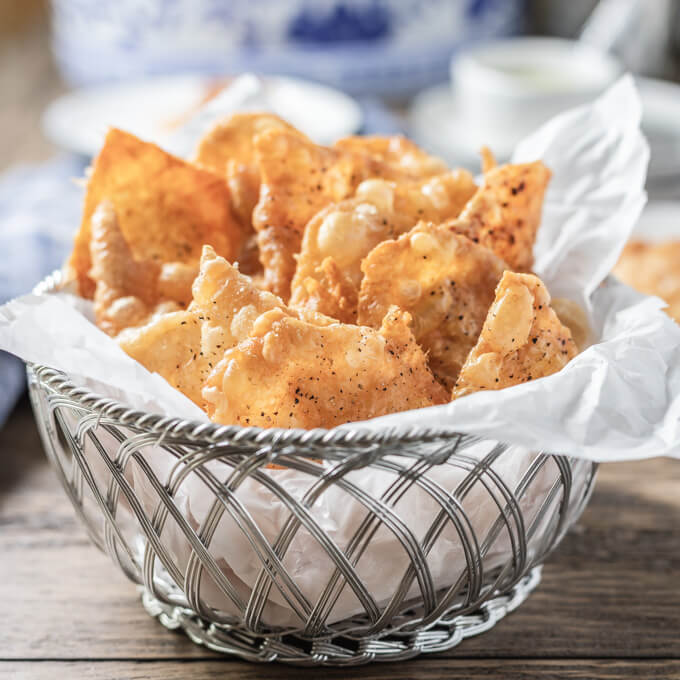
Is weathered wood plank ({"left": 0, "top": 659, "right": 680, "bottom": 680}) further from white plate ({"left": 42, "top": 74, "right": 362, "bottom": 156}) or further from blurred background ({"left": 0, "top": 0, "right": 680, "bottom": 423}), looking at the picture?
white plate ({"left": 42, "top": 74, "right": 362, "bottom": 156})

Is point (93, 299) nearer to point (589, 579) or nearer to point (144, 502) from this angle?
point (144, 502)

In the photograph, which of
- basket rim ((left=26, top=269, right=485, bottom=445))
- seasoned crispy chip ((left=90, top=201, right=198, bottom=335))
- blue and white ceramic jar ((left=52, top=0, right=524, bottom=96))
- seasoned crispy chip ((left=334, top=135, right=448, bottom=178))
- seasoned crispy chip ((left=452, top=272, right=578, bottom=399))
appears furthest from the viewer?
blue and white ceramic jar ((left=52, top=0, right=524, bottom=96))

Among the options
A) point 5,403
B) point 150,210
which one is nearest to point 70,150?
point 5,403

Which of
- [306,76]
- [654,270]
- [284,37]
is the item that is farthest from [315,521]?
[284,37]

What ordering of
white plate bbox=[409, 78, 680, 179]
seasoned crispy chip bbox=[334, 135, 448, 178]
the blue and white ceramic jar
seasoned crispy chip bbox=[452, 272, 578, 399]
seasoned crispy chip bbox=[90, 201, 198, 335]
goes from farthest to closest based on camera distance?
the blue and white ceramic jar < white plate bbox=[409, 78, 680, 179] < seasoned crispy chip bbox=[334, 135, 448, 178] < seasoned crispy chip bbox=[90, 201, 198, 335] < seasoned crispy chip bbox=[452, 272, 578, 399]

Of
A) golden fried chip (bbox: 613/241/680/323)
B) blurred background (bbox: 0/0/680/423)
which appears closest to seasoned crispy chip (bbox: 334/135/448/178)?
blurred background (bbox: 0/0/680/423)

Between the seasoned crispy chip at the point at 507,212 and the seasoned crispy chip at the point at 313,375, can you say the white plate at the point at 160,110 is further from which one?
the seasoned crispy chip at the point at 313,375

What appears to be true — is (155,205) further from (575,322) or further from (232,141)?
(575,322)
